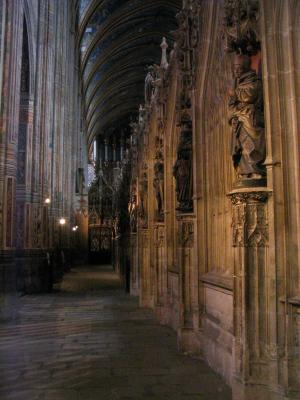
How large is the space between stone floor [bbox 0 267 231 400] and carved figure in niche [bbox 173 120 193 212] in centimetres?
265

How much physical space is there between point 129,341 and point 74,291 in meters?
9.57

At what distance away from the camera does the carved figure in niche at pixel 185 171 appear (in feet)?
26.7

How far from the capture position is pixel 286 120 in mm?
5027

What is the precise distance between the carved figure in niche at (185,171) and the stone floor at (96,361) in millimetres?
2652

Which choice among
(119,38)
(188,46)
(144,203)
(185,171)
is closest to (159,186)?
(144,203)

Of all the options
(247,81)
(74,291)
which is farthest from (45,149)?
(247,81)

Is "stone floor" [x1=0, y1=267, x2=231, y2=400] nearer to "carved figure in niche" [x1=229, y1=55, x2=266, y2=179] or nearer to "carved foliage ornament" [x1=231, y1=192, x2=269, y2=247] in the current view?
"carved foliage ornament" [x1=231, y1=192, x2=269, y2=247]

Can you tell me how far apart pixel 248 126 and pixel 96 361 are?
4408 mm

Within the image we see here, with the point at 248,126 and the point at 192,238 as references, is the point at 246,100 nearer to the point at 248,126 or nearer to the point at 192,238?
the point at 248,126

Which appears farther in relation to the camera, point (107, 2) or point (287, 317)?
point (107, 2)

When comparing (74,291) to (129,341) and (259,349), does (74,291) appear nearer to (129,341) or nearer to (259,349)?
(129,341)

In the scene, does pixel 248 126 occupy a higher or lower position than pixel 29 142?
lower

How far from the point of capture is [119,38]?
3816cm

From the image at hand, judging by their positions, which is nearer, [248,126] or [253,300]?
[253,300]
